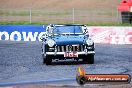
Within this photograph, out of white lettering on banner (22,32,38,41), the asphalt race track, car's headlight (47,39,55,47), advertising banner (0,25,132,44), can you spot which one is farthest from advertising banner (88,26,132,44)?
car's headlight (47,39,55,47)

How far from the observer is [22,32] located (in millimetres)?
37719

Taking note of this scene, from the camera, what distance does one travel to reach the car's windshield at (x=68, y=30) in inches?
871

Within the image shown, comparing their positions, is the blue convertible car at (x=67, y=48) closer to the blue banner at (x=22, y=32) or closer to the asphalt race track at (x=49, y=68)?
the asphalt race track at (x=49, y=68)

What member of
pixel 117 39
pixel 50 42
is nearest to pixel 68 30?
pixel 50 42

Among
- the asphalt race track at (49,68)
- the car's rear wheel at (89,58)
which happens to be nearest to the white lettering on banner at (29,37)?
the asphalt race track at (49,68)

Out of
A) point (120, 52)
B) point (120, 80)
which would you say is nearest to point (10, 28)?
point (120, 52)

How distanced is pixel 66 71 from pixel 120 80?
5.41 meters

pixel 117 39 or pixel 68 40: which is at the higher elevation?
pixel 68 40

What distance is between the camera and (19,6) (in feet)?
230

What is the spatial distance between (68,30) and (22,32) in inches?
620

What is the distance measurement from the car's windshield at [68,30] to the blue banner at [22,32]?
14772 millimetres

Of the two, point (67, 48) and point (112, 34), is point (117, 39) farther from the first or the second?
point (67, 48)

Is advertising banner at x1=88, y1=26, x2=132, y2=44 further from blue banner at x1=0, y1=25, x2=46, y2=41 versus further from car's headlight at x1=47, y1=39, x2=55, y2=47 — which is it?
car's headlight at x1=47, y1=39, x2=55, y2=47

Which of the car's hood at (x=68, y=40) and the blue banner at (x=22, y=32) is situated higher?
the blue banner at (x=22, y=32)
